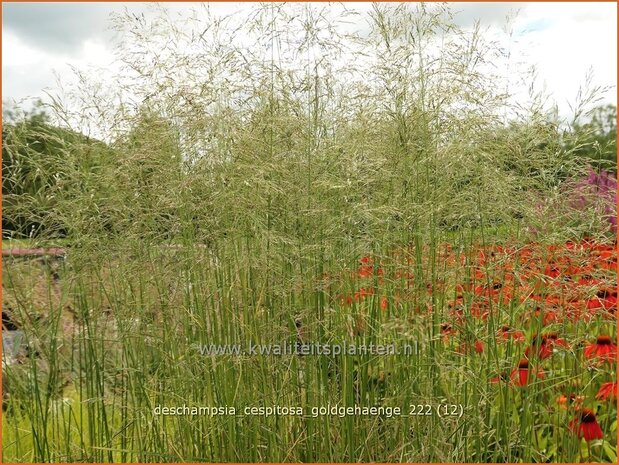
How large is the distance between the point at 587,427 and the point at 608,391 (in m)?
0.31

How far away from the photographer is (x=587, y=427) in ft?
7.73

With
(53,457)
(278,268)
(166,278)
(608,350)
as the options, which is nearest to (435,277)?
(278,268)

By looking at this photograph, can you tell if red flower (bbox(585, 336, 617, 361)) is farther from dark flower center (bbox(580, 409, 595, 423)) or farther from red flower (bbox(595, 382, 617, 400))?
dark flower center (bbox(580, 409, 595, 423))

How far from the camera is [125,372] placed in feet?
8.83

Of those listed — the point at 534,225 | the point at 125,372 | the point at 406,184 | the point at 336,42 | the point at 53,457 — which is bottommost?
the point at 53,457

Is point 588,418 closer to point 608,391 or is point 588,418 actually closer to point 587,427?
point 587,427

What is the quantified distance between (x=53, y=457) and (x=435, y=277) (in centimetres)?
179

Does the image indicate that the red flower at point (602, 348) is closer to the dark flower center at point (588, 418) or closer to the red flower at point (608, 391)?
the red flower at point (608, 391)

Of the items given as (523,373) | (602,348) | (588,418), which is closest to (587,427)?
(588,418)

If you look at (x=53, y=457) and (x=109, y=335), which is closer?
(x=53, y=457)

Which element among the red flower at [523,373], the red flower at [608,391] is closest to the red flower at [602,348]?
Result: the red flower at [608,391]

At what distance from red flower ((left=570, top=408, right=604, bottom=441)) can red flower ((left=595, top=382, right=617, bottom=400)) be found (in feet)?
0.74

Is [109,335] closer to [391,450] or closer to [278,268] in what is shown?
[278,268]

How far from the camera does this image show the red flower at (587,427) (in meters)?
2.35
